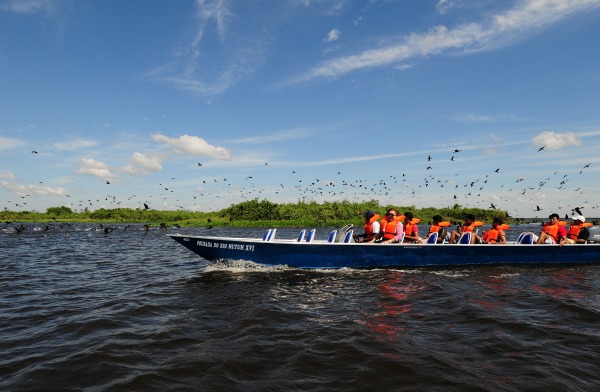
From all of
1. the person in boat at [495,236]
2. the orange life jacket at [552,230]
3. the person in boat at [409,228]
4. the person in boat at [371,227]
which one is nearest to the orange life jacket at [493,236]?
the person in boat at [495,236]

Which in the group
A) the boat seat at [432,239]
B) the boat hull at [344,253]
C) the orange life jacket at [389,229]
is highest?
the orange life jacket at [389,229]

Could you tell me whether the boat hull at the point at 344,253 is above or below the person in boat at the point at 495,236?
below

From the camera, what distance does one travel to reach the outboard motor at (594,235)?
15281 mm

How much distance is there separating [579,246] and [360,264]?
31.4 feet

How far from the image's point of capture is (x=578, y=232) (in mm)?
15828

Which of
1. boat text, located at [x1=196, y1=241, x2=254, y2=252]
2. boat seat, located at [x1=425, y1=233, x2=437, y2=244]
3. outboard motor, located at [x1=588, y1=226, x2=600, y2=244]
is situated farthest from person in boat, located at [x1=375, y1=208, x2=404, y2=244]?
outboard motor, located at [x1=588, y1=226, x2=600, y2=244]

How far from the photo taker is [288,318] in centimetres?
698

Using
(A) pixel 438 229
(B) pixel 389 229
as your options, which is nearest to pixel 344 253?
(B) pixel 389 229

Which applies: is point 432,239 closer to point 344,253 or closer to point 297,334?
point 344,253

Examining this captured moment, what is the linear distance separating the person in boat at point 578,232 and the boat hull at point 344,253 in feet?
9.65

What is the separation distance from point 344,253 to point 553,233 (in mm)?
9456

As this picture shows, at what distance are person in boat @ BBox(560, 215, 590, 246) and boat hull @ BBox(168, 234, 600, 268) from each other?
2942 mm

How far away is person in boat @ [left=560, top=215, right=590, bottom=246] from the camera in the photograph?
1548 centimetres

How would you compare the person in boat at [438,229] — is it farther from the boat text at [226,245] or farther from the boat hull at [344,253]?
the boat text at [226,245]
